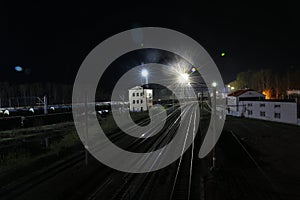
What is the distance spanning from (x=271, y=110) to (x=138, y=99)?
2352 cm

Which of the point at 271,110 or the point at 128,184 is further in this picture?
the point at 271,110

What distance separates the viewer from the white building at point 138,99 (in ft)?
126

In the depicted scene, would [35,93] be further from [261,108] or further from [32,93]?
[261,108]

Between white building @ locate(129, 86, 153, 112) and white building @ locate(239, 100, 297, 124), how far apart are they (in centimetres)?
1823

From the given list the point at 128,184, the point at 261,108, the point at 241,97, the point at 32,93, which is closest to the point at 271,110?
the point at 261,108

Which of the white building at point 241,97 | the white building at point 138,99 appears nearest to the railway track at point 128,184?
the white building at point 241,97

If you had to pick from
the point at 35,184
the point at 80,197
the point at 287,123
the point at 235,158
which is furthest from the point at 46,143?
the point at 287,123

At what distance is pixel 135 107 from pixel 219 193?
3350 cm

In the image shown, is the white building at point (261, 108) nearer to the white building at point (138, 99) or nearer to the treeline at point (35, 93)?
the white building at point (138, 99)

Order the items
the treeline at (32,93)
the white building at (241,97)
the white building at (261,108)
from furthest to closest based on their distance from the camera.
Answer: the treeline at (32,93) → the white building at (241,97) → the white building at (261,108)

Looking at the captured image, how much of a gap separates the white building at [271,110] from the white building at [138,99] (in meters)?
18.2

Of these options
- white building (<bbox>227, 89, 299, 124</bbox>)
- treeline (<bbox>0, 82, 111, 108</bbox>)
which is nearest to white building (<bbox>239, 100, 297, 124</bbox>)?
white building (<bbox>227, 89, 299, 124</bbox>)

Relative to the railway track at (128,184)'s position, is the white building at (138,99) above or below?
above

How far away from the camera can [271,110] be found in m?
24.3
